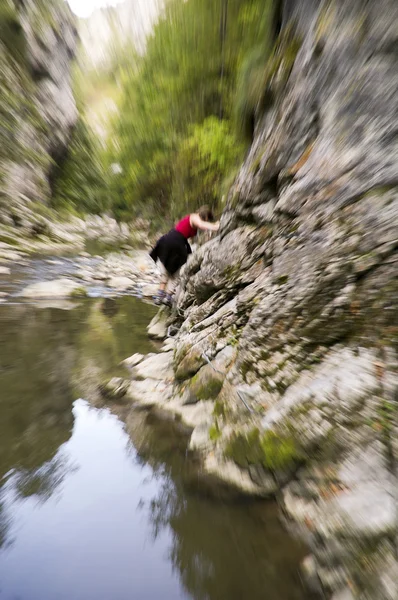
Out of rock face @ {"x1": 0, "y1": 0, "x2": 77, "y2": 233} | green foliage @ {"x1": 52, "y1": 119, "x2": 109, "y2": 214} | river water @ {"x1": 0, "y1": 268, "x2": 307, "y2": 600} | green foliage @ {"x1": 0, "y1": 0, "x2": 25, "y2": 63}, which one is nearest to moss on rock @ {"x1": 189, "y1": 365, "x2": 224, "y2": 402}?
river water @ {"x1": 0, "y1": 268, "x2": 307, "y2": 600}

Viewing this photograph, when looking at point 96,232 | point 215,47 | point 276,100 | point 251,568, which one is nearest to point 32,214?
point 96,232

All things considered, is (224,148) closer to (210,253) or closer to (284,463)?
(210,253)

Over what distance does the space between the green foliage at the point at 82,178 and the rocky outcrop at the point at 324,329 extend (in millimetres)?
23442

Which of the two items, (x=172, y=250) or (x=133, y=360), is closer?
(x=133, y=360)

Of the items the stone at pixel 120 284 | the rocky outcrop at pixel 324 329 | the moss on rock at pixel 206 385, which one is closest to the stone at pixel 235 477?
the rocky outcrop at pixel 324 329

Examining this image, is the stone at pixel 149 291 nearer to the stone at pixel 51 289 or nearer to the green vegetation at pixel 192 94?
the stone at pixel 51 289

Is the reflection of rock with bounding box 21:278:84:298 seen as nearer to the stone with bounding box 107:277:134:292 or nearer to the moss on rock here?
the stone with bounding box 107:277:134:292

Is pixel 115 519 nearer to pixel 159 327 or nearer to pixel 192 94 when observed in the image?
pixel 159 327

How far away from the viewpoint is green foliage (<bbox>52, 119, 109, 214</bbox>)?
78.2 ft

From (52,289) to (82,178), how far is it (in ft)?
74.0

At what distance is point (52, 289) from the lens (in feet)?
25.2

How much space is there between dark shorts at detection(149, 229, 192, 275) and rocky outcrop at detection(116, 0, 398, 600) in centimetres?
306

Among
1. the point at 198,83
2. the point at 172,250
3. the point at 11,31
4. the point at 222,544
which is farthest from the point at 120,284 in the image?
the point at 11,31

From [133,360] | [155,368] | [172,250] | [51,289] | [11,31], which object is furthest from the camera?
[11,31]
